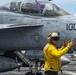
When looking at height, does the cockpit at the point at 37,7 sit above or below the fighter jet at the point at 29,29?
above

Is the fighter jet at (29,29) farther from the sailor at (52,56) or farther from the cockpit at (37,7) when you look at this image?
the sailor at (52,56)

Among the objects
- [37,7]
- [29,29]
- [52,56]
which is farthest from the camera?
[37,7]

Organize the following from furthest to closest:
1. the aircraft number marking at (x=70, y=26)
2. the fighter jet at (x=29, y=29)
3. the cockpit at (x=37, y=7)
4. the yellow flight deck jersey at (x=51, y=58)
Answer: the cockpit at (x=37, y=7) < the fighter jet at (x=29, y=29) < the aircraft number marking at (x=70, y=26) < the yellow flight deck jersey at (x=51, y=58)

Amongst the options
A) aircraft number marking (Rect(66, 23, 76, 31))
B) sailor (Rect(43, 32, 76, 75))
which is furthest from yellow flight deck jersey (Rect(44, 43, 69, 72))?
aircraft number marking (Rect(66, 23, 76, 31))

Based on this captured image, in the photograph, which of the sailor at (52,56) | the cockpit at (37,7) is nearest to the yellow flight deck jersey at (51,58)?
the sailor at (52,56)

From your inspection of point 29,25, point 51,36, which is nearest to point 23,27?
point 29,25

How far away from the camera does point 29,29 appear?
12.5 meters

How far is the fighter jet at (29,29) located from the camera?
40.2 ft

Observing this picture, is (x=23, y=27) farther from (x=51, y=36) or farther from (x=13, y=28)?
(x=51, y=36)

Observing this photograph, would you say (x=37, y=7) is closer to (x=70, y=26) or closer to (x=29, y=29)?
(x=29, y=29)

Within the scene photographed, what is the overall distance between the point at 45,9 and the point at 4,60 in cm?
241

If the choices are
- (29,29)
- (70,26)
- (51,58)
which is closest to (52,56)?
(51,58)

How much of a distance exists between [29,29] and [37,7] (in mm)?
1088

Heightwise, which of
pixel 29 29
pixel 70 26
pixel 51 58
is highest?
pixel 51 58
